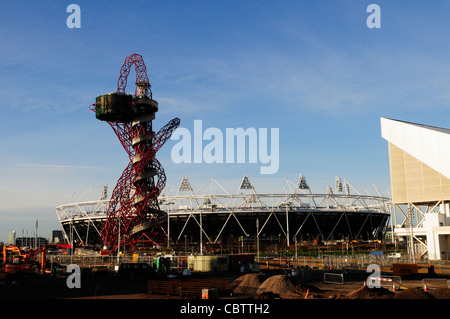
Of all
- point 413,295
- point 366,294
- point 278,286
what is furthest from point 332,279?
point 413,295

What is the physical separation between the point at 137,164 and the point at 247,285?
58036 mm

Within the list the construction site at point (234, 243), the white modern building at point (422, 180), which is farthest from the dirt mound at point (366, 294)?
the white modern building at point (422, 180)

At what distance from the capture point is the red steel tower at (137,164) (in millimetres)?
86500

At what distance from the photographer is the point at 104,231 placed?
94.9 metres

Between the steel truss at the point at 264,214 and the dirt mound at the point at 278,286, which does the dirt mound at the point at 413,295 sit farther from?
the steel truss at the point at 264,214

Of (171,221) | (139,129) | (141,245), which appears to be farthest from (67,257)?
(171,221)

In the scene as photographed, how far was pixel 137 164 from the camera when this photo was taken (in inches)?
3418

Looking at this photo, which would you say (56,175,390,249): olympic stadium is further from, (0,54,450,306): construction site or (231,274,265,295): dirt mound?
(231,274,265,295): dirt mound

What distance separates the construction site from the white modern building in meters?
0.16

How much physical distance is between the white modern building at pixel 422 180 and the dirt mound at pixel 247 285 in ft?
127

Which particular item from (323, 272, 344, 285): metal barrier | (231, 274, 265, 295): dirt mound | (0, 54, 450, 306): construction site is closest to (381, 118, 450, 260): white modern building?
(0, 54, 450, 306): construction site

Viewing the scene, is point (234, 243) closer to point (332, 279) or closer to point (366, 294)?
point (332, 279)
